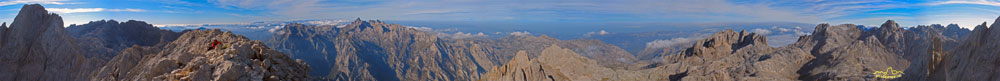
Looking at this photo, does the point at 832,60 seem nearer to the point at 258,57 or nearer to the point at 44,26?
the point at 258,57

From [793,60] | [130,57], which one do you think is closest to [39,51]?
[130,57]

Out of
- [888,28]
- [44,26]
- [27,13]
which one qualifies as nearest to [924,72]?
[44,26]

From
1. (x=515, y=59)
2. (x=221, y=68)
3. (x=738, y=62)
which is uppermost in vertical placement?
(x=221, y=68)

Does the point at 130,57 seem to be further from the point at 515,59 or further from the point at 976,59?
the point at 515,59

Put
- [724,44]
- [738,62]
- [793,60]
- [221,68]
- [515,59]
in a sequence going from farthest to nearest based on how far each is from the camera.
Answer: [724,44], [515,59], [738,62], [793,60], [221,68]

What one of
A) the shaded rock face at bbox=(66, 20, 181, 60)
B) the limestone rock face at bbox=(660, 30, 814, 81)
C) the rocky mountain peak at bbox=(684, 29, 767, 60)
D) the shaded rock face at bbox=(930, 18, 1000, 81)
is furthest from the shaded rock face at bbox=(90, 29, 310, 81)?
the rocky mountain peak at bbox=(684, 29, 767, 60)

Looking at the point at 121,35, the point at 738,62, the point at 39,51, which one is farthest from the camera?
the point at 738,62

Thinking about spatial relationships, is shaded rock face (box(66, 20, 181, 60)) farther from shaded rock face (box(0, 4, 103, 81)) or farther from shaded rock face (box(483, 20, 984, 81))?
shaded rock face (box(483, 20, 984, 81))
